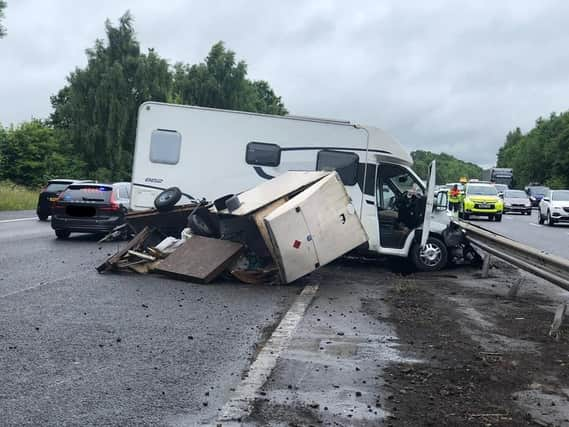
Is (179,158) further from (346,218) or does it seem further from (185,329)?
(185,329)

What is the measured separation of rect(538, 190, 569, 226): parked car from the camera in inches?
1270

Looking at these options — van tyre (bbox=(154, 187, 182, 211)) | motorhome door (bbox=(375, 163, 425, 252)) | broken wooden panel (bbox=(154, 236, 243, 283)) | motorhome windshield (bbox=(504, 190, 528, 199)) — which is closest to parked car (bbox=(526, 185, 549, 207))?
motorhome windshield (bbox=(504, 190, 528, 199))

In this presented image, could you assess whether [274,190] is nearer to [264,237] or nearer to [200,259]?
[264,237]

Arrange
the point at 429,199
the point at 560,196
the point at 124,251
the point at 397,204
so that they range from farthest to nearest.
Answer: the point at 560,196
the point at 397,204
the point at 429,199
the point at 124,251

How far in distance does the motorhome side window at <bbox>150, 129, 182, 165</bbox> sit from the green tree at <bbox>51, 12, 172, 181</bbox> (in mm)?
45638

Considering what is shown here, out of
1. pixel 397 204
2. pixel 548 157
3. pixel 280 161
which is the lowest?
pixel 397 204

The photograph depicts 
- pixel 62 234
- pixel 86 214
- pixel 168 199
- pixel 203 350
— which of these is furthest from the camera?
pixel 62 234

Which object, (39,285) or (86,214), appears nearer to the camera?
(39,285)

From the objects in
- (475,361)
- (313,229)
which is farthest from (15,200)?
(475,361)

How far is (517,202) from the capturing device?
152 ft

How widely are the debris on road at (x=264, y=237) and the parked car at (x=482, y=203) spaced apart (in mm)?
25269

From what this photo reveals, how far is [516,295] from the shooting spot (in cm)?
1048

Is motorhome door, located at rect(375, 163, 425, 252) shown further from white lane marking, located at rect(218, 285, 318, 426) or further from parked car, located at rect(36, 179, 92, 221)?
parked car, located at rect(36, 179, 92, 221)

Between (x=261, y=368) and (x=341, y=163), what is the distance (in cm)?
840
